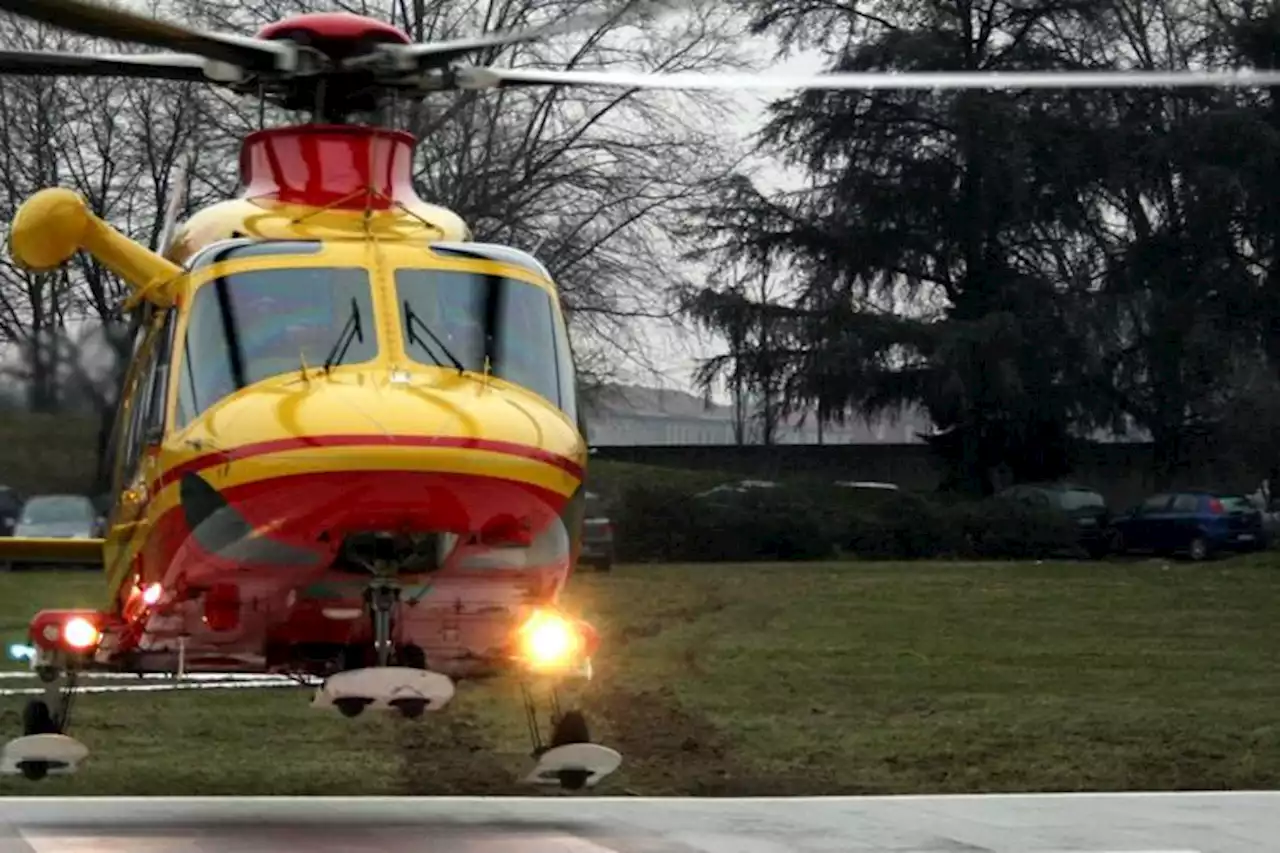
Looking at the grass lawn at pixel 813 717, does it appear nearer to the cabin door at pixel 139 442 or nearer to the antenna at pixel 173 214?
the cabin door at pixel 139 442

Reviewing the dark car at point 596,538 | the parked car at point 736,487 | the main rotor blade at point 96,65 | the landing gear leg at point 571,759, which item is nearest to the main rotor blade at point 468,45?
the main rotor blade at point 96,65

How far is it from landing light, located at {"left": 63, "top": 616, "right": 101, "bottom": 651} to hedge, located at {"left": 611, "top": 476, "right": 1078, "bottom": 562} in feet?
85.7

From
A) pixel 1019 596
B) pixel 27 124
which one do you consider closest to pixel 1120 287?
pixel 1019 596

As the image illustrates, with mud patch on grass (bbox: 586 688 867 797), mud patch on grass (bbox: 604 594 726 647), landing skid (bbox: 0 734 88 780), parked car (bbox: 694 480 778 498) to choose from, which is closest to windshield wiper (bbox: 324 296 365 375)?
landing skid (bbox: 0 734 88 780)

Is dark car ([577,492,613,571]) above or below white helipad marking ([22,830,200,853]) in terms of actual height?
above

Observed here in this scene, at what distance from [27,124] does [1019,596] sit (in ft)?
66.3

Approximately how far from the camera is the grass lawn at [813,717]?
49.5 ft

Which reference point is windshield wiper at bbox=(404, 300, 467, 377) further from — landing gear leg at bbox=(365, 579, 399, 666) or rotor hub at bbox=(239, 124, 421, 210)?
rotor hub at bbox=(239, 124, 421, 210)

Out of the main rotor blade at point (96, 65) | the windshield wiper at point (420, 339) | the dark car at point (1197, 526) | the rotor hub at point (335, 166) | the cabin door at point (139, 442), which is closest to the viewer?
the main rotor blade at point (96, 65)

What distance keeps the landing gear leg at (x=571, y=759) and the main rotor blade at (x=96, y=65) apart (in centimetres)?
371

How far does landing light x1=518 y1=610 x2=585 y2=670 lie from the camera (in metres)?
10.7

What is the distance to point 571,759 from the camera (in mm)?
10906

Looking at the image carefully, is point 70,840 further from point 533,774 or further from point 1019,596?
point 1019,596

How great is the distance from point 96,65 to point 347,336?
1.74m
